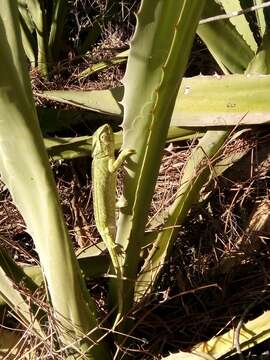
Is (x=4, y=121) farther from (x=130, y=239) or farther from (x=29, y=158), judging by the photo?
(x=130, y=239)

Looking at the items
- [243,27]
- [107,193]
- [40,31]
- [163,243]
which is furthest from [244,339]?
[40,31]

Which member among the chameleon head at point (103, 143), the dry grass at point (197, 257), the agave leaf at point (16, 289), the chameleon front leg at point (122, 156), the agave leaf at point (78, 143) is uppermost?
the chameleon front leg at point (122, 156)

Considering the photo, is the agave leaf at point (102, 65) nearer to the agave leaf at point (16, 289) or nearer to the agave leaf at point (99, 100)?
the agave leaf at point (99, 100)

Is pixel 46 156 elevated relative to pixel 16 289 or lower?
elevated

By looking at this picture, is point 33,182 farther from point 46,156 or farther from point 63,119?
point 63,119

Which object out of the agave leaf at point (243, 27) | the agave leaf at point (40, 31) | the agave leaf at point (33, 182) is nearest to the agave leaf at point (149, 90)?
the agave leaf at point (33, 182)

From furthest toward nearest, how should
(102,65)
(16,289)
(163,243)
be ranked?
(102,65)
(163,243)
(16,289)

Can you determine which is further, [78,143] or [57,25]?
[57,25]
